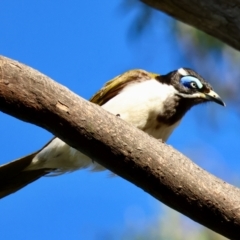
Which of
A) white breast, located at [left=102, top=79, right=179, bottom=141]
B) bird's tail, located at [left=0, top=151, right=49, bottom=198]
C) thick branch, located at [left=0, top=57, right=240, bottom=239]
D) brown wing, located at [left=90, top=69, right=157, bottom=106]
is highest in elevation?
brown wing, located at [left=90, top=69, right=157, bottom=106]

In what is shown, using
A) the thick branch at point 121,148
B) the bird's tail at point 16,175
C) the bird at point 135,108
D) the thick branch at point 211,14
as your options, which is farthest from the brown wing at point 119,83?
the thick branch at point 121,148

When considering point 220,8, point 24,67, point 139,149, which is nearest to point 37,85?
point 24,67

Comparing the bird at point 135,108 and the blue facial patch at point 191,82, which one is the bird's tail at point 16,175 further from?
the blue facial patch at point 191,82

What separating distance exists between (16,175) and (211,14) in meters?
1.44

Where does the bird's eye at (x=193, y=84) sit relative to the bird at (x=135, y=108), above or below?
above

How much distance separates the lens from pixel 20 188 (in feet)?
12.4

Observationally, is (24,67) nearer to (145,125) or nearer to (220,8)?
(220,8)

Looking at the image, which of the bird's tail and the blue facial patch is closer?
the bird's tail

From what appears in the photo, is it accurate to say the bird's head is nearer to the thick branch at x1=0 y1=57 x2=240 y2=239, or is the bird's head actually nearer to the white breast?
the white breast

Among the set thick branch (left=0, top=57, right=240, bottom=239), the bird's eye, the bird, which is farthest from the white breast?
thick branch (left=0, top=57, right=240, bottom=239)

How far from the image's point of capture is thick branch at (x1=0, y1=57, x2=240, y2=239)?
234 centimetres

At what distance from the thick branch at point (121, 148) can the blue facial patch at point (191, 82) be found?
1684 mm

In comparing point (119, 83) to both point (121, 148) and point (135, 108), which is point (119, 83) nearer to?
point (135, 108)

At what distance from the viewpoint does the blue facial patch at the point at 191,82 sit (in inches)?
169
